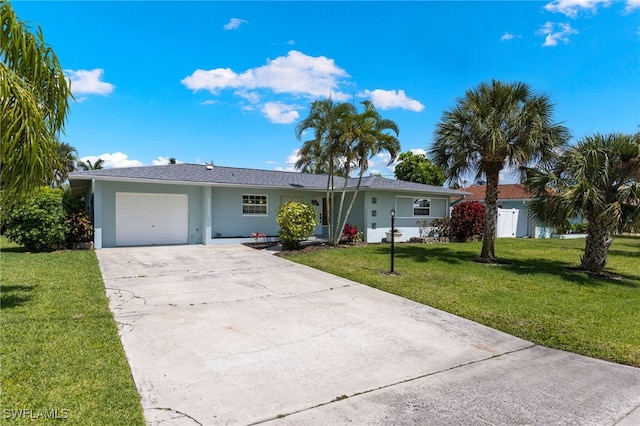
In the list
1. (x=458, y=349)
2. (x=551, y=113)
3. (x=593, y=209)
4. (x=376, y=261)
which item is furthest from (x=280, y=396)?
(x=551, y=113)

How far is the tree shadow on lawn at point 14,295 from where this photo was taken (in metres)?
5.93

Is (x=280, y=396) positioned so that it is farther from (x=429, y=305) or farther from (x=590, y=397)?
(x=429, y=305)

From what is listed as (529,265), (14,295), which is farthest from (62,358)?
(529,265)

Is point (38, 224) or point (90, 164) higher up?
point (90, 164)

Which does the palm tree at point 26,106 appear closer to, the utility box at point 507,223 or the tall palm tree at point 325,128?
the tall palm tree at point 325,128

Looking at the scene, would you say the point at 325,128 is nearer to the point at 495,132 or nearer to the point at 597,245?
the point at 495,132

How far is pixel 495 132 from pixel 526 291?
17.4 feet

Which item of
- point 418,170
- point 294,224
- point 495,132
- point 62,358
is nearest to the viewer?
point 62,358

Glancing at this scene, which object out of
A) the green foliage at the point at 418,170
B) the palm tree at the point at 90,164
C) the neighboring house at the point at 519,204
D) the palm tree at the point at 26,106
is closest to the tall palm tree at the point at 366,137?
the neighboring house at the point at 519,204

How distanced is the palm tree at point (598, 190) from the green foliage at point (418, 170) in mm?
24360

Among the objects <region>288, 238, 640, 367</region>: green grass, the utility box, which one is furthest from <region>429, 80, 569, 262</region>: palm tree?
the utility box

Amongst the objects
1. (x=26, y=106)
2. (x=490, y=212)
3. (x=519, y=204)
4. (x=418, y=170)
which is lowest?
(x=490, y=212)

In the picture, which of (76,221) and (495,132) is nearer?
(495,132)

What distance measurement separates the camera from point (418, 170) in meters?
35.3
